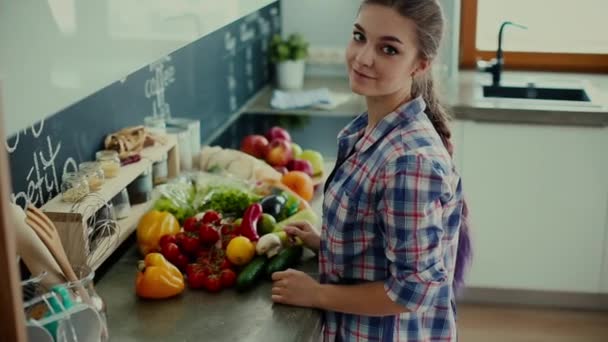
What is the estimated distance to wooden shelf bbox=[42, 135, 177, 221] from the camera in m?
1.85

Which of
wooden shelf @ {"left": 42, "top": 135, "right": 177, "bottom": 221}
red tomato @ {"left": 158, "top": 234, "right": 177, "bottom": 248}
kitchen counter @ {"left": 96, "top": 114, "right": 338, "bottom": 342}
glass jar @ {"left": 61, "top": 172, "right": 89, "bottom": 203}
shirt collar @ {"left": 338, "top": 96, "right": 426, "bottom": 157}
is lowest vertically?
kitchen counter @ {"left": 96, "top": 114, "right": 338, "bottom": 342}

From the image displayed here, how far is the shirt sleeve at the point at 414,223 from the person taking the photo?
1604mm

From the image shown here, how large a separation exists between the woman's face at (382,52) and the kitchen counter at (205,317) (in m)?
0.51

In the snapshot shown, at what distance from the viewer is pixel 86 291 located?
153 centimetres

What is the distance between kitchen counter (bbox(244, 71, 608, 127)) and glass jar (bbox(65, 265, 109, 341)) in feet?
6.72

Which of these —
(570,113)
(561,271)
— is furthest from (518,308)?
(570,113)

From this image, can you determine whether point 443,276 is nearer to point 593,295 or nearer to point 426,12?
point 426,12

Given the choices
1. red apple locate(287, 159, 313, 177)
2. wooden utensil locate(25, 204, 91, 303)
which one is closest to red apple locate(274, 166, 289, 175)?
red apple locate(287, 159, 313, 177)

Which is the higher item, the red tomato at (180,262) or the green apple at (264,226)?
the green apple at (264,226)

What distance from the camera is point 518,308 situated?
3.65 m

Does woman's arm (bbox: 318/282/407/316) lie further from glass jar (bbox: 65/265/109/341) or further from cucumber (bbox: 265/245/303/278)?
glass jar (bbox: 65/265/109/341)

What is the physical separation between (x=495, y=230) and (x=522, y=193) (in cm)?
19

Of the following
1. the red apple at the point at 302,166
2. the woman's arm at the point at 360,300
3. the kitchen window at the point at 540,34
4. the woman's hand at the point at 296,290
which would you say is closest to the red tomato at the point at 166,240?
the woman's hand at the point at 296,290

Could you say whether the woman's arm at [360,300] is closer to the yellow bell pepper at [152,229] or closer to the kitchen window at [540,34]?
the yellow bell pepper at [152,229]
